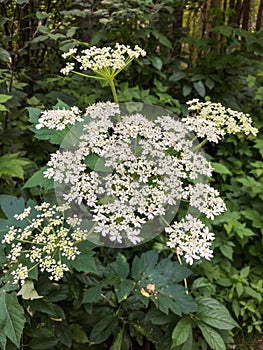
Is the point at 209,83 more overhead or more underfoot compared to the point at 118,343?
more overhead

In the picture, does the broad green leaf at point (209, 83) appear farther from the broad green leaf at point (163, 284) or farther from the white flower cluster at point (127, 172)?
the white flower cluster at point (127, 172)

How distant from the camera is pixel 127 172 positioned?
970 millimetres

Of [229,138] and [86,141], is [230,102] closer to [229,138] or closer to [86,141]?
[229,138]

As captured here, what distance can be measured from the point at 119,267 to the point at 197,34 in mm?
3220

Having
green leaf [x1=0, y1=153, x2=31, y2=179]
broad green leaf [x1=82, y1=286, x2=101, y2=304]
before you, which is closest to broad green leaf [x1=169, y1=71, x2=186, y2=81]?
green leaf [x1=0, y1=153, x2=31, y2=179]

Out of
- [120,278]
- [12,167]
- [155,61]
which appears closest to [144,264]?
[120,278]

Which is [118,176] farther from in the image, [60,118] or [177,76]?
[177,76]

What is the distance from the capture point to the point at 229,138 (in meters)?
2.72

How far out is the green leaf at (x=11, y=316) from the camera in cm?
117

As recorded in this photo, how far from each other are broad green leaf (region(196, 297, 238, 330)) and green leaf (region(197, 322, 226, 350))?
0.03m

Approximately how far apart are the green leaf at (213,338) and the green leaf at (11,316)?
2.11 feet

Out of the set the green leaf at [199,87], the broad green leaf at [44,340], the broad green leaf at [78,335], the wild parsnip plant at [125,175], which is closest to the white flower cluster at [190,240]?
the wild parsnip plant at [125,175]

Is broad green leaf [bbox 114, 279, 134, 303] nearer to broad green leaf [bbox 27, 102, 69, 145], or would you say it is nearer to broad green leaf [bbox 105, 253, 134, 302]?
broad green leaf [bbox 105, 253, 134, 302]

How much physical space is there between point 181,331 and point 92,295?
0.34m
